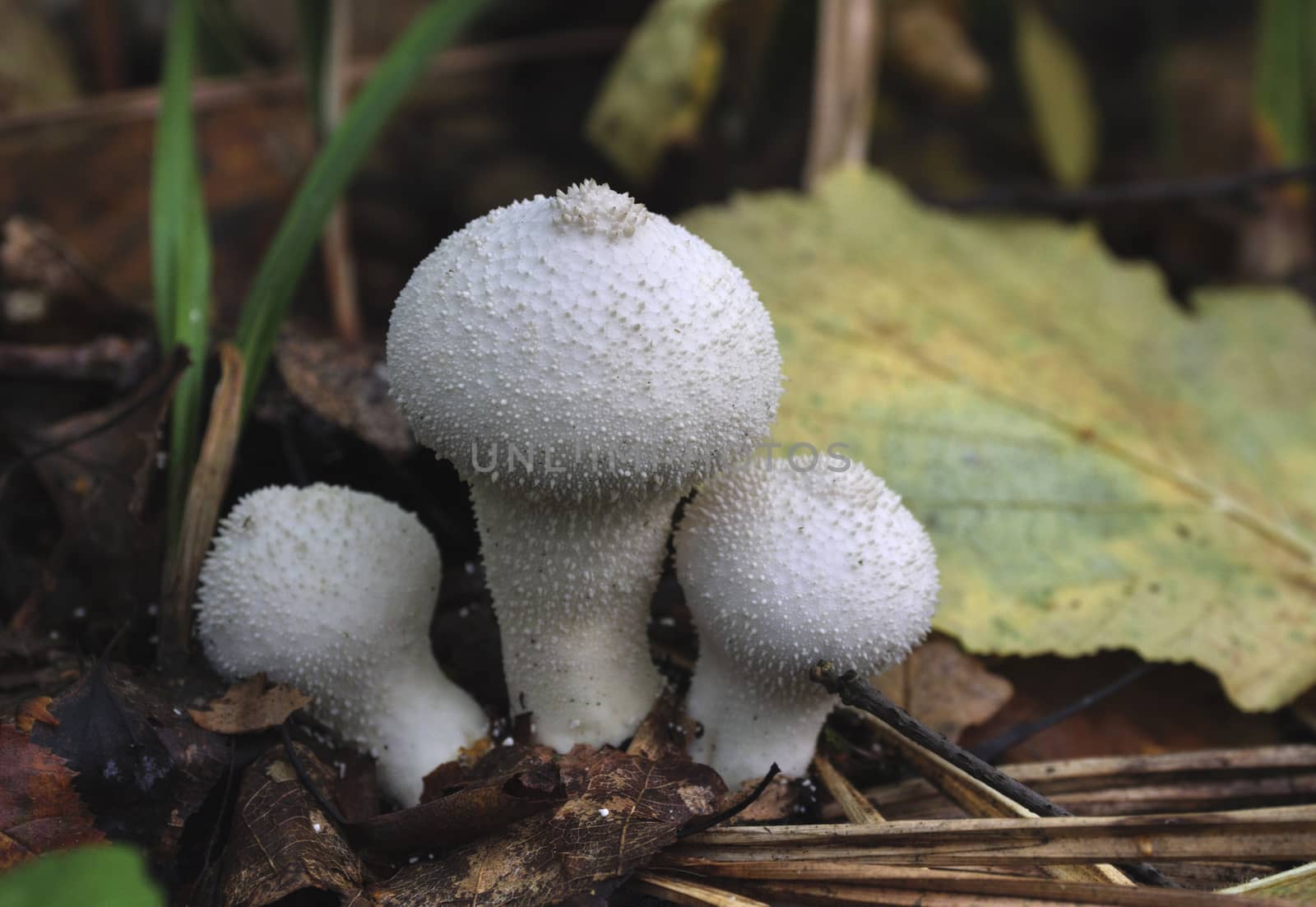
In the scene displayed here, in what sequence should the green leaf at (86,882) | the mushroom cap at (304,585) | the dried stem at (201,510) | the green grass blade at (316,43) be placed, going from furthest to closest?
the green grass blade at (316,43)
the dried stem at (201,510)
the mushroom cap at (304,585)
the green leaf at (86,882)

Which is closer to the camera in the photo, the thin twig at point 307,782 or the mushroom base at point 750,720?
the thin twig at point 307,782

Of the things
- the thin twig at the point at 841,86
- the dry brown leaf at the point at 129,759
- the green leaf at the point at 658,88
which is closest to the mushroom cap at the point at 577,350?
the dry brown leaf at the point at 129,759

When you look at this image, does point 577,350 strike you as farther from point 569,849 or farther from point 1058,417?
point 1058,417

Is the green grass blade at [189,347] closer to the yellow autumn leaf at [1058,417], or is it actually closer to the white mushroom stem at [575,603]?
the white mushroom stem at [575,603]

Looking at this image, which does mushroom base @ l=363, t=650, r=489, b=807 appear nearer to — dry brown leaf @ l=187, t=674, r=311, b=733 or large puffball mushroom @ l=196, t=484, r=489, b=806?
large puffball mushroom @ l=196, t=484, r=489, b=806

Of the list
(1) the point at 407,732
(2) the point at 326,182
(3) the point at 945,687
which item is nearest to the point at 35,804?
(1) the point at 407,732
